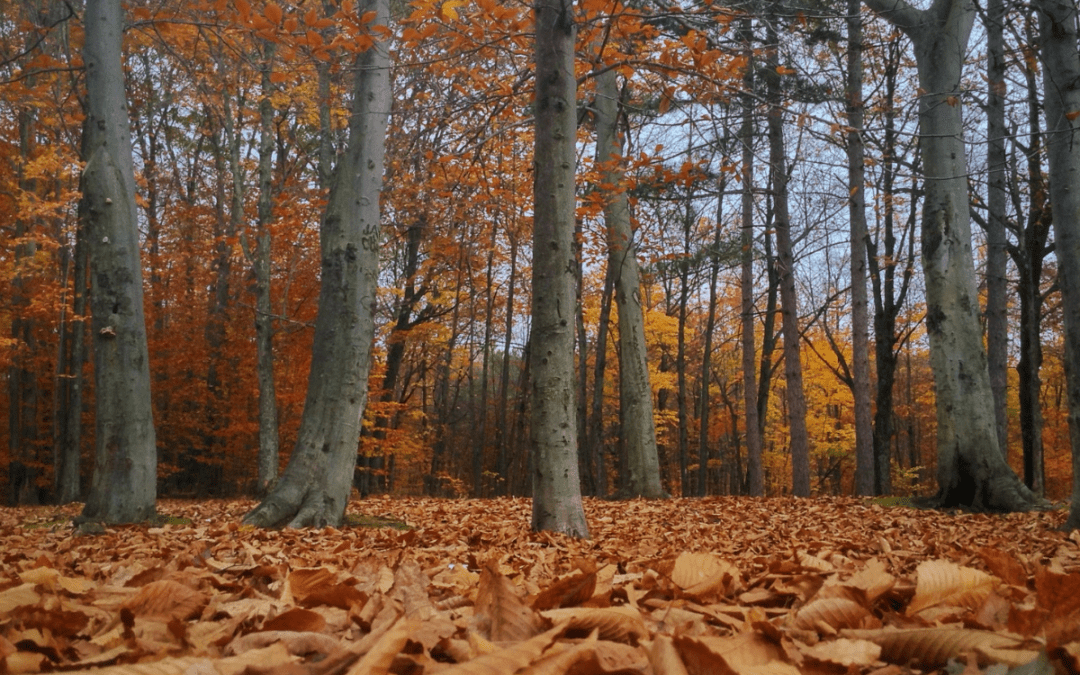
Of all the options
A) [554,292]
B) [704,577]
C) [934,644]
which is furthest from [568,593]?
[554,292]

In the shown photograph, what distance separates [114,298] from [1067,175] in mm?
7201

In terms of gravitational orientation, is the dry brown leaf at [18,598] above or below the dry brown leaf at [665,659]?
below

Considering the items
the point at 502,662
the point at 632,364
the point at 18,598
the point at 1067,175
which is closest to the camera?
the point at 502,662

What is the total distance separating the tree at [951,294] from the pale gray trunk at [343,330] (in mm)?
5008

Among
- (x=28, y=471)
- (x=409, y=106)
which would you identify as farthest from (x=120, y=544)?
(x=28, y=471)

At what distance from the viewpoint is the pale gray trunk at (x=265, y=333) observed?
40.0ft

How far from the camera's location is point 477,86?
18.7 feet

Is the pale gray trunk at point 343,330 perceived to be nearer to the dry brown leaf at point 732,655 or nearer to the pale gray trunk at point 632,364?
the pale gray trunk at point 632,364

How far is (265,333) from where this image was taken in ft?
40.9

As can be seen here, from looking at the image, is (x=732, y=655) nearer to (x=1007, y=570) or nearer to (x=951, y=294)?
(x=1007, y=570)

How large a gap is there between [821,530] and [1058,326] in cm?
1609

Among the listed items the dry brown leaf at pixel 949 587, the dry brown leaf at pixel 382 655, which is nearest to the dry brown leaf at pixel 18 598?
the dry brown leaf at pixel 382 655

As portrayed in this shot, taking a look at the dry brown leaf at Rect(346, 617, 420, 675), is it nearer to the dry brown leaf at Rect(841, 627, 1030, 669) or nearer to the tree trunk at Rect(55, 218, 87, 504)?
the dry brown leaf at Rect(841, 627, 1030, 669)

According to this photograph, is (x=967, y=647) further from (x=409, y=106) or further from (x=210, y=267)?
(x=210, y=267)
